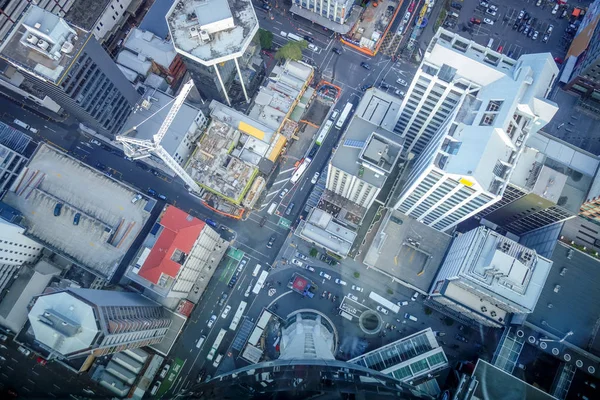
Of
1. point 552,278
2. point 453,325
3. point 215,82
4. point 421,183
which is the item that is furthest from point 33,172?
point 552,278

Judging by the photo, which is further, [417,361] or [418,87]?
[417,361]

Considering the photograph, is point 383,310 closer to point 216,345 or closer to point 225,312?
point 225,312

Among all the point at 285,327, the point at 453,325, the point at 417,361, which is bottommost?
the point at 285,327

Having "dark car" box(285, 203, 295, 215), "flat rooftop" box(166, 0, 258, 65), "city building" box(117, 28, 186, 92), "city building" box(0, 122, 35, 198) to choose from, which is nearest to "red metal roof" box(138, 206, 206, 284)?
"dark car" box(285, 203, 295, 215)

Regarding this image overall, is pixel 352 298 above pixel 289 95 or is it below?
below

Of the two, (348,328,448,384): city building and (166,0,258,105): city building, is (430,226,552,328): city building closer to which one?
(348,328,448,384): city building

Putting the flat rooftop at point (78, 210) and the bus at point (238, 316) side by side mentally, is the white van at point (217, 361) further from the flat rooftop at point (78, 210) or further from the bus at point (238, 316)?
the flat rooftop at point (78, 210)

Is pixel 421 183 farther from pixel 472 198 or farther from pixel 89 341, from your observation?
pixel 89 341
